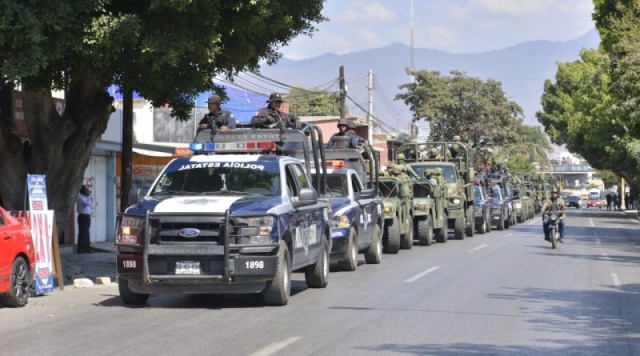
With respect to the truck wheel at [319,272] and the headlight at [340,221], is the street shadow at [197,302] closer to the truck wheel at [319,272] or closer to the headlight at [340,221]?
the truck wheel at [319,272]

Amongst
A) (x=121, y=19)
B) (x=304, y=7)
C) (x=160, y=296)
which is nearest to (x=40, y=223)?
(x=160, y=296)

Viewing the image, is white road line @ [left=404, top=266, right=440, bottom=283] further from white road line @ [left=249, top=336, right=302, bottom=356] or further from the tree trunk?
white road line @ [left=249, top=336, right=302, bottom=356]

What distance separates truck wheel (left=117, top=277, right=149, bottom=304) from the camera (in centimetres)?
1391

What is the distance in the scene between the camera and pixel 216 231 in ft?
42.5

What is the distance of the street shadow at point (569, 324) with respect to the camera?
10078 millimetres

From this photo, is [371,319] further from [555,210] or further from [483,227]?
[483,227]

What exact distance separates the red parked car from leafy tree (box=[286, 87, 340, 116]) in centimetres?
6847

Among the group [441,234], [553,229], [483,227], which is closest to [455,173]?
[441,234]

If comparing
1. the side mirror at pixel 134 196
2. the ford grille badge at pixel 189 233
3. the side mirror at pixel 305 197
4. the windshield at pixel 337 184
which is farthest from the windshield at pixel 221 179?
the windshield at pixel 337 184

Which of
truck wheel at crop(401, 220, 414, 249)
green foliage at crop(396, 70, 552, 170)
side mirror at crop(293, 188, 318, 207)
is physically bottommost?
truck wheel at crop(401, 220, 414, 249)

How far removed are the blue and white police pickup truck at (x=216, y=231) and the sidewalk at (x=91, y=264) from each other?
5.09 m

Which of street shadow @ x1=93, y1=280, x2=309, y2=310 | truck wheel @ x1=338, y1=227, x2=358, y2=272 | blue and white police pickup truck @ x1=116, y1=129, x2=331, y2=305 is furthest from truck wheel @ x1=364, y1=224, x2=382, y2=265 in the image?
blue and white police pickup truck @ x1=116, y1=129, x2=331, y2=305

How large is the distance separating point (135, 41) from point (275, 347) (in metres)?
6.95

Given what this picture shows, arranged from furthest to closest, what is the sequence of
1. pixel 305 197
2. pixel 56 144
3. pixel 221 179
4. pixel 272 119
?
pixel 56 144, pixel 272 119, pixel 221 179, pixel 305 197
